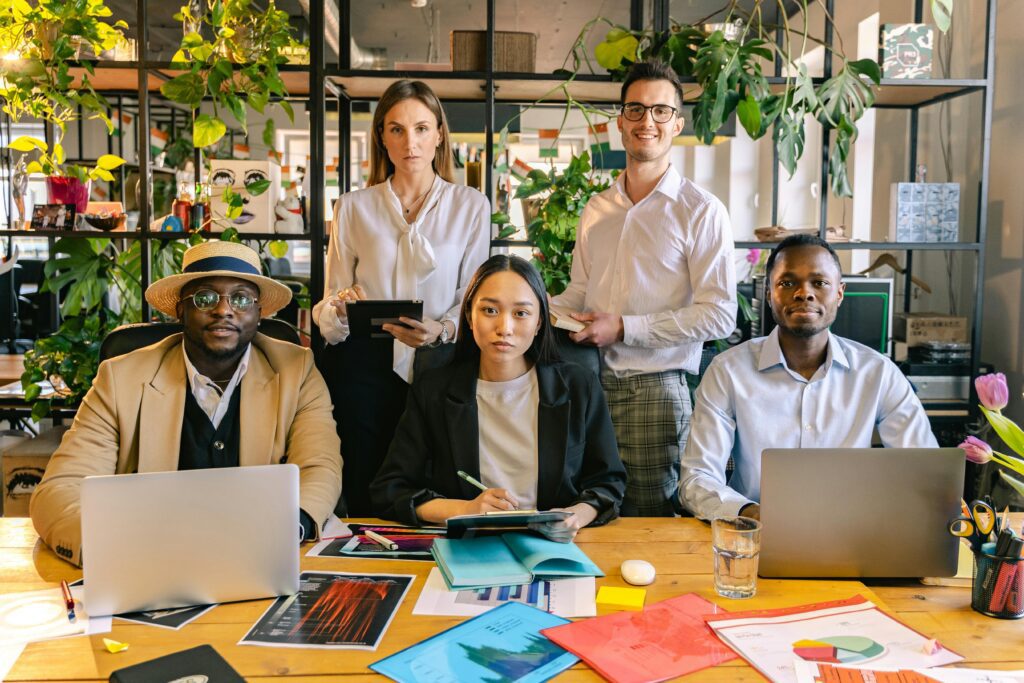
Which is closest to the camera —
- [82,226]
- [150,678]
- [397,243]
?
[150,678]

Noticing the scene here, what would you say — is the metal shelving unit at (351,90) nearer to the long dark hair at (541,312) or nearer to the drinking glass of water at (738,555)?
the long dark hair at (541,312)

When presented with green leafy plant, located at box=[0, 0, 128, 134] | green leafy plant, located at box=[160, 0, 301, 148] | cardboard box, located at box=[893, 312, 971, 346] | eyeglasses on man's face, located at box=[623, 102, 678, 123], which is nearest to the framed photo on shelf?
green leafy plant, located at box=[0, 0, 128, 134]

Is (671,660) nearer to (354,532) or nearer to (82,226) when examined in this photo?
(354,532)

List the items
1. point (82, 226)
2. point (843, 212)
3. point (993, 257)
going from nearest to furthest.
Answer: point (82, 226), point (993, 257), point (843, 212)

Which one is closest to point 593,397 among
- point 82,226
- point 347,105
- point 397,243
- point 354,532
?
point 354,532

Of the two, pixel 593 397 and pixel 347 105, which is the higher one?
pixel 347 105

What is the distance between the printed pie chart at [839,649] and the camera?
46.1 inches

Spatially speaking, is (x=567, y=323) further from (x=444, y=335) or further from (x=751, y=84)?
(x=751, y=84)

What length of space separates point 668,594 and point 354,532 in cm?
61

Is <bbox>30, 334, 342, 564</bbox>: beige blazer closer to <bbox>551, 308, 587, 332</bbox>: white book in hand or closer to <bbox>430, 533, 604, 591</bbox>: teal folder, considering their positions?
<bbox>430, 533, 604, 591</bbox>: teal folder

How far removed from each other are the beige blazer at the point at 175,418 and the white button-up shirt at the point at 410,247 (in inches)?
14.4

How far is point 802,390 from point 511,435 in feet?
2.16

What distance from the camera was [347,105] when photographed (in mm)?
3363

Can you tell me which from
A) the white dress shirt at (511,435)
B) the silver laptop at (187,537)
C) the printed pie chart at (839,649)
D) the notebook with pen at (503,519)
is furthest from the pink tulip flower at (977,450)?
the silver laptop at (187,537)
